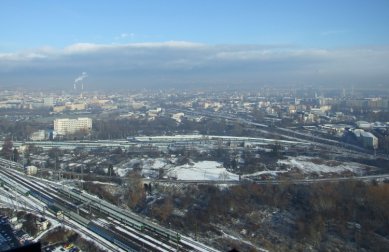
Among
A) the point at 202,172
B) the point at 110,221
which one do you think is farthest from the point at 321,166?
the point at 110,221

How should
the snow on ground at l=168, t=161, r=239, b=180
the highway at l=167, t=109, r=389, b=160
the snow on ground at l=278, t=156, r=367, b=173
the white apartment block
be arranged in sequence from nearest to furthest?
the snow on ground at l=168, t=161, r=239, b=180 → the snow on ground at l=278, t=156, r=367, b=173 → the highway at l=167, t=109, r=389, b=160 → the white apartment block

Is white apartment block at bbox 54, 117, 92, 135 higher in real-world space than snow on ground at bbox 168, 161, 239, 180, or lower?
higher

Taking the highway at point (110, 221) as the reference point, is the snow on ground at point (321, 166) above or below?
above

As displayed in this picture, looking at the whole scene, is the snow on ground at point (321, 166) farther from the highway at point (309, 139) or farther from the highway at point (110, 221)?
the highway at point (110, 221)

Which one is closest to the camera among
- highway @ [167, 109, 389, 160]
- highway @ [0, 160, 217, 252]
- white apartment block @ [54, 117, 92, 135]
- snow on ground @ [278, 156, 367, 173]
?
highway @ [0, 160, 217, 252]

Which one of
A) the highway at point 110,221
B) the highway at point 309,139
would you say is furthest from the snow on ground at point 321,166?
the highway at point 110,221

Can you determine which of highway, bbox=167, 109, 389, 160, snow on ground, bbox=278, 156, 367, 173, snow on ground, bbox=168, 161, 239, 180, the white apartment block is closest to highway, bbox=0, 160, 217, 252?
snow on ground, bbox=168, 161, 239, 180

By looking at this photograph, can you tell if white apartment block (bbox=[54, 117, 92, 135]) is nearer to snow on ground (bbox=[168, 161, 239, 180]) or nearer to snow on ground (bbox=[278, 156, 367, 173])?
snow on ground (bbox=[168, 161, 239, 180])
